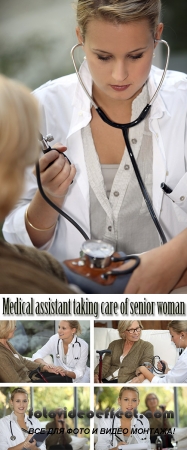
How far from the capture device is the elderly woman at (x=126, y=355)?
1521 millimetres

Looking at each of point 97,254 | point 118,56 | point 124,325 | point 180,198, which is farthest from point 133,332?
point 118,56

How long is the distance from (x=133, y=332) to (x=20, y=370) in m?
0.31

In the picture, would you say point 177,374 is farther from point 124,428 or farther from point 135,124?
point 135,124

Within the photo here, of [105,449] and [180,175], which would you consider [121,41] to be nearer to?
[180,175]

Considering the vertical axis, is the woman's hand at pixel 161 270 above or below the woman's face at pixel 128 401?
above

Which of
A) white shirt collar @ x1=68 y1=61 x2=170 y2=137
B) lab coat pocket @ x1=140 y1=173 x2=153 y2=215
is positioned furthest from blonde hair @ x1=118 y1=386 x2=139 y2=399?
white shirt collar @ x1=68 y1=61 x2=170 y2=137

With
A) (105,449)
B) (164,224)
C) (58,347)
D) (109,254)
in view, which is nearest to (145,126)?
(164,224)

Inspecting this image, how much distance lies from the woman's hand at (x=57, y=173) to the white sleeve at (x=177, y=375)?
0.53 metres

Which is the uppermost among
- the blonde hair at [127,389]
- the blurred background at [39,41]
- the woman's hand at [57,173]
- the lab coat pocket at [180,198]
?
the blurred background at [39,41]

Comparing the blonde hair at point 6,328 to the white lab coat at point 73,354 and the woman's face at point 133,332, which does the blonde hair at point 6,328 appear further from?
the woman's face at point 133,332

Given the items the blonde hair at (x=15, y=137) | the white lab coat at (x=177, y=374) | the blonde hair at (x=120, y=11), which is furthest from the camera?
the white lab coat at (x=177, y=374)

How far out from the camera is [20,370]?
152cm

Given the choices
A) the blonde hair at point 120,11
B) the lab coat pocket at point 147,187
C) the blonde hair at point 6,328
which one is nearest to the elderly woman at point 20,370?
the blonde hair at point 6,328

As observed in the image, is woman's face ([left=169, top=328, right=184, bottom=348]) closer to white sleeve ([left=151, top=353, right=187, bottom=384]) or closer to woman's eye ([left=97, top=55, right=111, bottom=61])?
white sleeve ([left=151, top=353, right=187, bottom=384])
